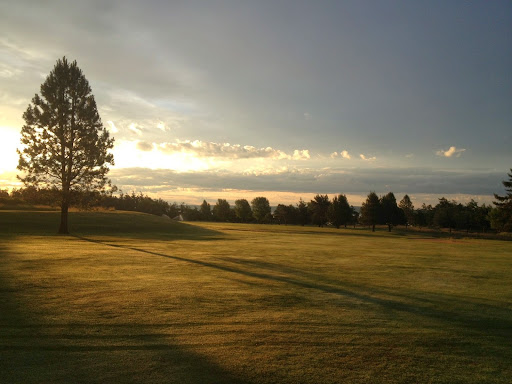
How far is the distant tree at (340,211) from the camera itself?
9231 cm

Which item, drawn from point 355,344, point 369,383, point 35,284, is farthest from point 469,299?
point 35,284

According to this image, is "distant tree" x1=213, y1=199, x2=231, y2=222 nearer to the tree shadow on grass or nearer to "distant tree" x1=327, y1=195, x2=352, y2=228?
"distant tree" x1=327, y1=195, x2=352, y2=228

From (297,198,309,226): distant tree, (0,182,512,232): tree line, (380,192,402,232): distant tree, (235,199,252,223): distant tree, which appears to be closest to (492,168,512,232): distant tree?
(0,182,512,232): tree line

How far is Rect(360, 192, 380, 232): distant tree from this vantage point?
87.4 metres

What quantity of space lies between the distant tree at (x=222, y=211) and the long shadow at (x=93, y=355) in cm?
13314

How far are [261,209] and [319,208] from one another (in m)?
30.2

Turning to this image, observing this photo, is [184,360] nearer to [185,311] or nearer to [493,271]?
[185,311]

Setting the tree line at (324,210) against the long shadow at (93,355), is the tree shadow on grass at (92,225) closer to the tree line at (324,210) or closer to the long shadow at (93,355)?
the tree line at (324,210)

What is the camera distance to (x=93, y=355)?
574cm

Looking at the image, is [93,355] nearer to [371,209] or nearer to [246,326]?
[246,326]

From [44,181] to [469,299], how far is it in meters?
35.0

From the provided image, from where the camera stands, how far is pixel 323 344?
647cm

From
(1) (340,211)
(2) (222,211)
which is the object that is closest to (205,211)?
(2) (222,211)

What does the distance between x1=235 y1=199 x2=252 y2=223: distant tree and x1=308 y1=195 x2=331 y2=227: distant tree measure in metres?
28.3
